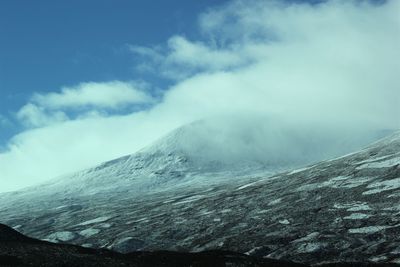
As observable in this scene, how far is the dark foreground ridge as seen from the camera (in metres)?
54.5

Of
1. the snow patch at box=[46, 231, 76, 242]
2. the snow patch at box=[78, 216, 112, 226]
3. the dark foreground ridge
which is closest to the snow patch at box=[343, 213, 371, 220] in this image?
the dark foreground ridge

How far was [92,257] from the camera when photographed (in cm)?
5831

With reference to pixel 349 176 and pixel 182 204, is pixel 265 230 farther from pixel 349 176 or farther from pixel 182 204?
pixel 182 204

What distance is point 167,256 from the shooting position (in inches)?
2566

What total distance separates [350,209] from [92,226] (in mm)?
67117

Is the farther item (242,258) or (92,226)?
(92,226)

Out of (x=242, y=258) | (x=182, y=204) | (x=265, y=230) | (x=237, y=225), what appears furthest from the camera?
(x=182, y=204)

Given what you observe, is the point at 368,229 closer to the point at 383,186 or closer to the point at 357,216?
the point at 357,216

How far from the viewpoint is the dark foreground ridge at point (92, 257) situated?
54500 mm

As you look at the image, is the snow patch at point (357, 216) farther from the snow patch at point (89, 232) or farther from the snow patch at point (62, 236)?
the snow patch at point (62, 236)

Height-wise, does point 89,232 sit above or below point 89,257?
below

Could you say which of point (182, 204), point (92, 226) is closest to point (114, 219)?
point (92, 226)

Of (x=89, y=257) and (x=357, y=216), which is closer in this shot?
(x=89, y=257)

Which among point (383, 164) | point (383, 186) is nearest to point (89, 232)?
point (383, 186)
